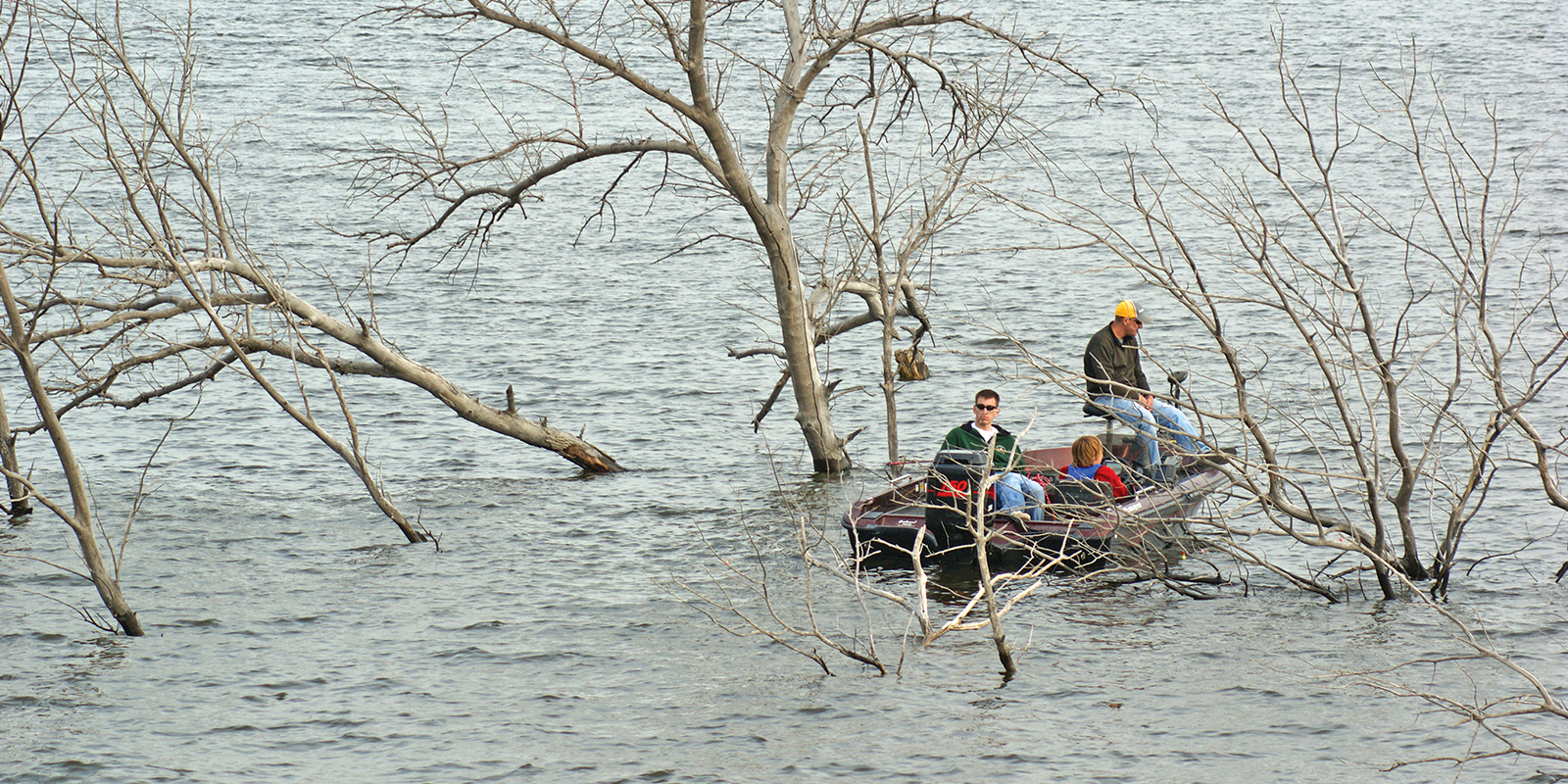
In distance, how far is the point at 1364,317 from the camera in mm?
10758

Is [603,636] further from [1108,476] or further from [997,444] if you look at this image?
[1108,476]

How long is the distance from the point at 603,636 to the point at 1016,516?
11.3ft

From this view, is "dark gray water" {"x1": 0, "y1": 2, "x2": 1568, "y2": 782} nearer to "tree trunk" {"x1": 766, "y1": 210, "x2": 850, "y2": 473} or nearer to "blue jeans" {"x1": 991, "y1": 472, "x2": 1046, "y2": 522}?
"tree trunk" {"x1": 766, "y1": 210, "x2": 850, "y2": 473}

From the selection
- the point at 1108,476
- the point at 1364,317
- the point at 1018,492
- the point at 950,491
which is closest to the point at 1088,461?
the point at 1108,476

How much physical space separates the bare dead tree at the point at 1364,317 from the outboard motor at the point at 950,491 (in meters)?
1.11

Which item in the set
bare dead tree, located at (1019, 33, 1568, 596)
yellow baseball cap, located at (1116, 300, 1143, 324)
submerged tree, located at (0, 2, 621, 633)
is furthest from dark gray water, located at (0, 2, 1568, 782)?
yellow baseball cap, located at (1116, 300, 1143, 324)

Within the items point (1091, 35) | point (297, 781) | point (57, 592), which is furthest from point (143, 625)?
point (1091, 35)

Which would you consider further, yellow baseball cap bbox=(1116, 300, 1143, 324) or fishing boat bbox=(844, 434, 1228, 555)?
yellow baseball cap bbox=(1116, 300, 1143, 324)

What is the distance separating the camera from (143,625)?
1260cm

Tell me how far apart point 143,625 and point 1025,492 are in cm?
731

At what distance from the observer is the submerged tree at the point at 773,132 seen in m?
14.5

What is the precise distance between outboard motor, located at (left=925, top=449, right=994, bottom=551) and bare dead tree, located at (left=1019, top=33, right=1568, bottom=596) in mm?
1108

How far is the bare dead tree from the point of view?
10727 millimetres

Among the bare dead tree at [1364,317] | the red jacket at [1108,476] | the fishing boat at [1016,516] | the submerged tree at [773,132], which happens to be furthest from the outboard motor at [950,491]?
the submerged tree at [773,132]
